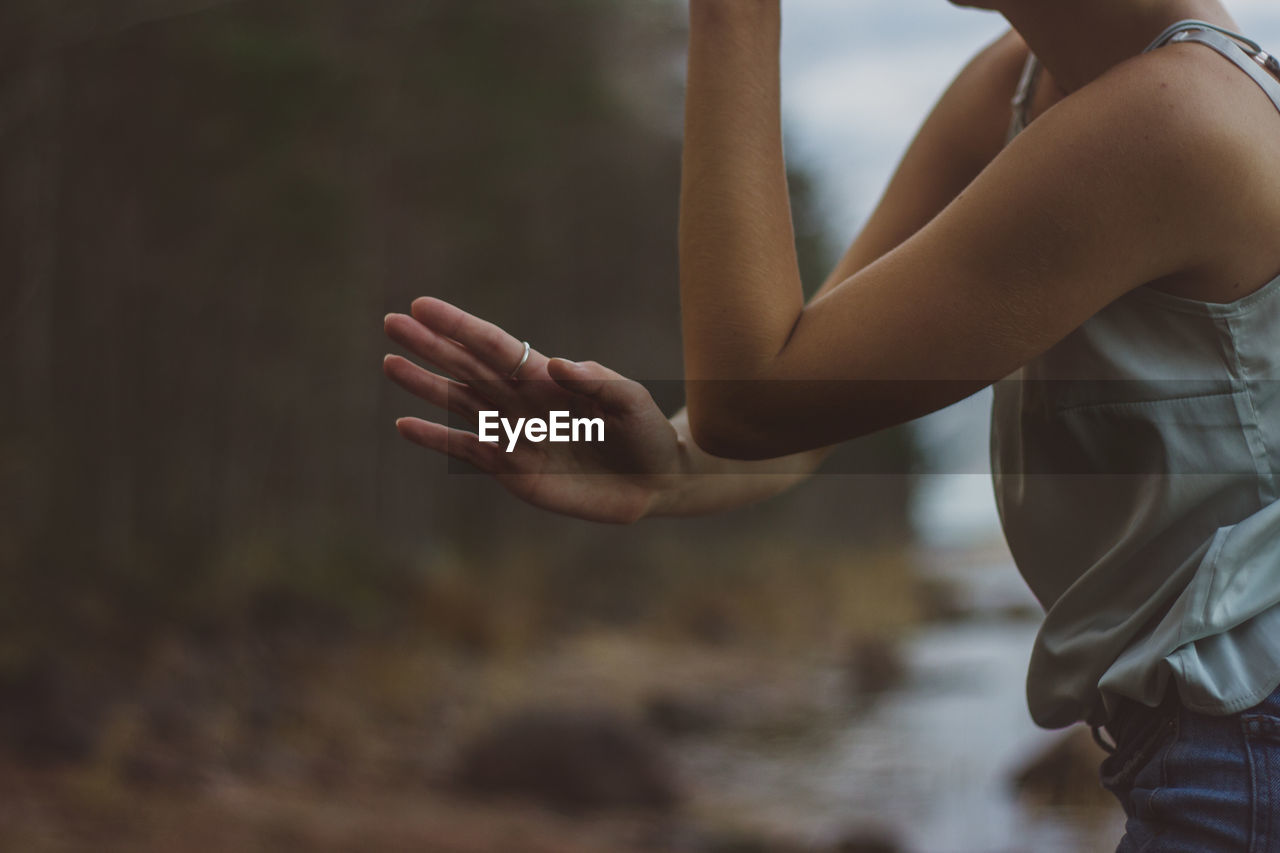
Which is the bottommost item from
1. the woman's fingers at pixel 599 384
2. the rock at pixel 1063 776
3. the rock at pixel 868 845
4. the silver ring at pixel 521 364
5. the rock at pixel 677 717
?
the woman's fingers at pixel 599 384

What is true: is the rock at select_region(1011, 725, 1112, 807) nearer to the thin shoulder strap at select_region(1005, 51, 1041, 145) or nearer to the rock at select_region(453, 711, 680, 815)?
the rock at select_region(453, 711, 680, 815)

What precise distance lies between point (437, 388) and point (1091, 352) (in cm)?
40

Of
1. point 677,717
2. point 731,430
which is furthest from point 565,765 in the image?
point 731,430

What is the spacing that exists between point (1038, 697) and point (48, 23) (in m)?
5.45

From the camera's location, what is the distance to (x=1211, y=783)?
60 cm

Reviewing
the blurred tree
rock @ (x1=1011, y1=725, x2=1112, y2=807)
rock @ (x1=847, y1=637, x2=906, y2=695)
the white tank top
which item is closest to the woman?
Answer: the white tank top

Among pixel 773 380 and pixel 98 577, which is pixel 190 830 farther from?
pixel 773 380

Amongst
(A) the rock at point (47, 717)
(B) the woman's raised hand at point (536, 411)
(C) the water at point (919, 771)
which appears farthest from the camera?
(C) the water at point (919, 771)

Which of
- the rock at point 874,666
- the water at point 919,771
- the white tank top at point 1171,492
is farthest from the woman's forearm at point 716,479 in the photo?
the rock at point 874,666

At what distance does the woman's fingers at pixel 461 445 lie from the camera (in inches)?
28.1

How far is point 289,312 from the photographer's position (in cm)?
700

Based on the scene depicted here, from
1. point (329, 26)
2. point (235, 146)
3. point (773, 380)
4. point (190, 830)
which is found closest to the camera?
point (773, 380)

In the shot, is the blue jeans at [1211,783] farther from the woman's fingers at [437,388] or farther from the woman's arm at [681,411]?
the woman's fingers at [437,388]

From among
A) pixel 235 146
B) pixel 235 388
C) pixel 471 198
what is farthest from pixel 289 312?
pixel 471 198
